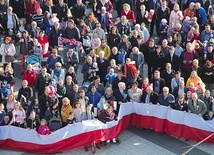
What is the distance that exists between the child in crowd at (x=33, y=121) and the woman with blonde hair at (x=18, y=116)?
225 mm

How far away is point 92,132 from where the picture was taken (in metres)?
13.2

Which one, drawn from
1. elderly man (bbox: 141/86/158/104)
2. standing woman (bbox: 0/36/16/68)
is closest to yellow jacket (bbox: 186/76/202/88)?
elderly man (bbox: 141/86/158/104)

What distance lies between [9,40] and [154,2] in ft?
18.5

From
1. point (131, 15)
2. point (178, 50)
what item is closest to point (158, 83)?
point (178, 50)

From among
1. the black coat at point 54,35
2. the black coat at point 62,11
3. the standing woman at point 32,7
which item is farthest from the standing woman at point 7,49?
the black coat at point 62,11

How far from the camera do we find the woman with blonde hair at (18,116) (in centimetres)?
1331

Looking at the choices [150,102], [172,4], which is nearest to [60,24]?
[172,4]

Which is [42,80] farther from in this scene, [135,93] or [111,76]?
[135,93]

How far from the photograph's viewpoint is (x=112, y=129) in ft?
44.6

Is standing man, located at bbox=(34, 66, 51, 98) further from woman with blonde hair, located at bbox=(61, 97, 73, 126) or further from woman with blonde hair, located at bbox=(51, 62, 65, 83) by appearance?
woman with blonde hair, located at bbox=(61, 97, 73, 126)

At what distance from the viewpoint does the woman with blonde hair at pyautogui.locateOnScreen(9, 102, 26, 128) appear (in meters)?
13.3

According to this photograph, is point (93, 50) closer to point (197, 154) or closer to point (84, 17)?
point (84, 17)

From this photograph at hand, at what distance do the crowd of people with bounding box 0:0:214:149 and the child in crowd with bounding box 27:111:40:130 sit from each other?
0.02 meters

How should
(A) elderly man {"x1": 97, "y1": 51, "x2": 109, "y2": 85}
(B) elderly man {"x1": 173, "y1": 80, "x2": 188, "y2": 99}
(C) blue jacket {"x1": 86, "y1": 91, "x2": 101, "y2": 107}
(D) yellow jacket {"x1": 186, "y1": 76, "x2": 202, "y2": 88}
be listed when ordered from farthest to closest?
(A) elderly man {"x1": 97, "y1": 51, "x2": 109, "y2": 85}
(D) yellow jacket {"x1": 186, "y1": 76, "x2": 202, "y2": 88}
(B) elderly man {"x1": 173, "y1": 80, "x2": 188, "y2": 99}
(C) blue jacket {"x1": 86, "y1": 91, "x2": 101, "y2": 107}
